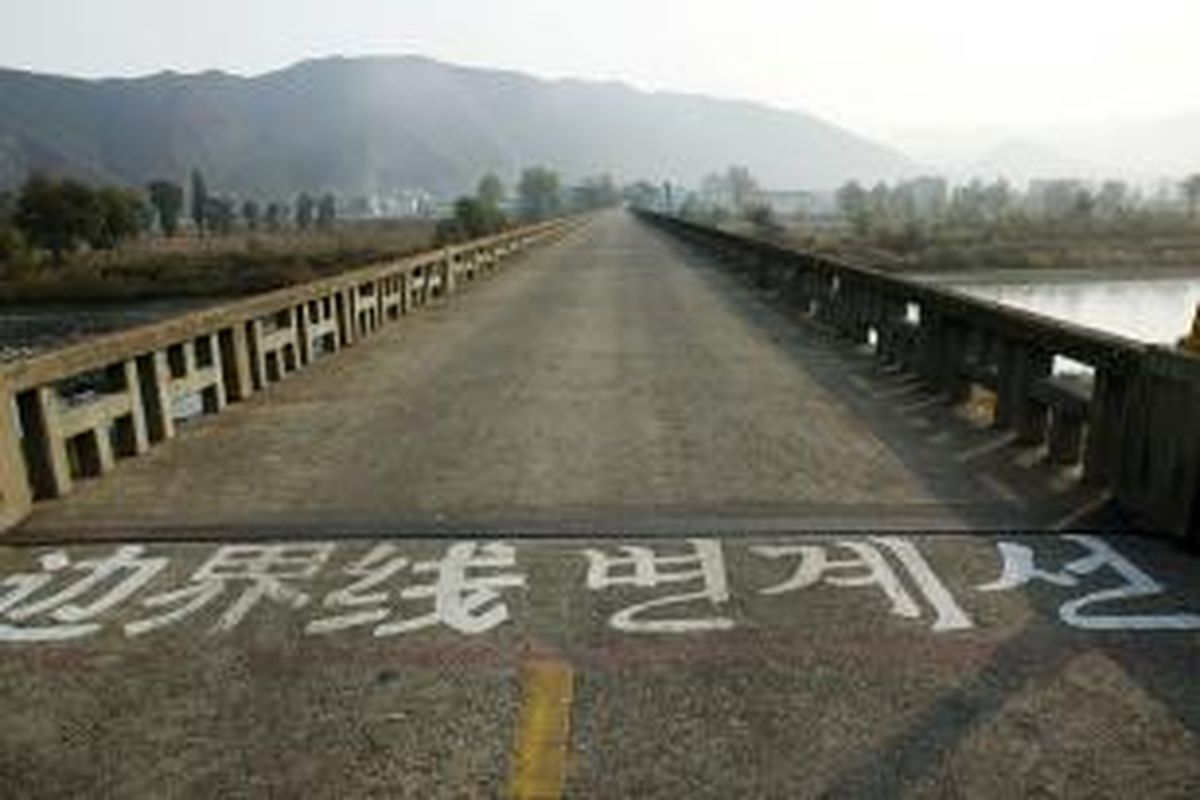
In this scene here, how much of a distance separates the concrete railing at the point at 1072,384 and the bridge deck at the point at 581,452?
0.32m

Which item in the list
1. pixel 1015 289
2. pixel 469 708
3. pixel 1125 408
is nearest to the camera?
pixel 469 708

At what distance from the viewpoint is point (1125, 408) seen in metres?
7.04

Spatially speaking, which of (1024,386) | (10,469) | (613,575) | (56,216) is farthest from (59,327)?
(56,216)

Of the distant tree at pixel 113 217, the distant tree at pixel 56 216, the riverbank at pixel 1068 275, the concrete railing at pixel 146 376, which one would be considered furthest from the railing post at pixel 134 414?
the distant tree at pixel 113 217

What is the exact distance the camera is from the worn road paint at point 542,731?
395cm

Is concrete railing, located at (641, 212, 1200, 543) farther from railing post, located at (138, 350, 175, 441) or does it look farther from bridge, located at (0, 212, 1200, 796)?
railing post, located at (138, 350, 175, 441)

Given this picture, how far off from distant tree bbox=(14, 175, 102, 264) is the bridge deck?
135218 millimetres

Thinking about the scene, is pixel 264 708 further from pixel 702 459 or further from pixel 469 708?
pixel 702 459

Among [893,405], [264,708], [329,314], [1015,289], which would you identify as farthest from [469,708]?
[1015,289]

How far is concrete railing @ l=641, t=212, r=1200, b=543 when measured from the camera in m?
6.45

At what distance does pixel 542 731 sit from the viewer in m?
4.30

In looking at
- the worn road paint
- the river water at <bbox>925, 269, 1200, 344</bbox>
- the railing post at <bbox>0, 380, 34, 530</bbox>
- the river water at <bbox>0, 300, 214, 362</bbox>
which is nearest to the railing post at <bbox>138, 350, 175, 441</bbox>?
the railing post at <bbox>0, 380, 34, 530</bbox>

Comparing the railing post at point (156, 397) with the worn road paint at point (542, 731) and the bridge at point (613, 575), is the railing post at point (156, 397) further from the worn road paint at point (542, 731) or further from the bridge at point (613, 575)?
the worn road paint at point (542, 731)

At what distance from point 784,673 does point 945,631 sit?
0.87 meters
